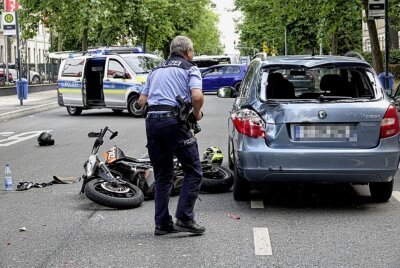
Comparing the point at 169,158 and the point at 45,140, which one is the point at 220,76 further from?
the point at 169,158

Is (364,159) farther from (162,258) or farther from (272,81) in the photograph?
(162,258)

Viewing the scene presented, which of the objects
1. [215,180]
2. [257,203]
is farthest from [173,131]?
[215,180]

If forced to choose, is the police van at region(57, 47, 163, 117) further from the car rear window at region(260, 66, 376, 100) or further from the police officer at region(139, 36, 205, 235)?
the police officer at region(139, 36, 205, 235)

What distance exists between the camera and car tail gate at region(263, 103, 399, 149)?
24.3ft

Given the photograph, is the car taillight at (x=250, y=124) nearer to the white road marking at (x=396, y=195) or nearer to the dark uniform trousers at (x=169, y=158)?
the dark uniform trousers at (x=169, y=158)

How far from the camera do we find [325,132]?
7418 mm

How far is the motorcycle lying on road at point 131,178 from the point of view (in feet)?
25.2

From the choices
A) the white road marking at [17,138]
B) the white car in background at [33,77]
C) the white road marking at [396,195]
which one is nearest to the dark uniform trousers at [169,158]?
the white road marking at [396,195]

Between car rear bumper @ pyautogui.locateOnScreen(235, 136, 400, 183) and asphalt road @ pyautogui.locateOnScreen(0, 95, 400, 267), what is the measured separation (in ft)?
1.23

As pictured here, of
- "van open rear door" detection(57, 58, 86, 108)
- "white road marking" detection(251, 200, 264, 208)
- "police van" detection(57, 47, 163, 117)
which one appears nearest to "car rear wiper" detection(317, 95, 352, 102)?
"white road marking" detection(251, 200, 264, 208)

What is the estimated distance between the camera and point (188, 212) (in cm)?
644

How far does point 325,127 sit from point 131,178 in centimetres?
219

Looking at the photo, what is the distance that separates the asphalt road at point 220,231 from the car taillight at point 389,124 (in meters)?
0.79

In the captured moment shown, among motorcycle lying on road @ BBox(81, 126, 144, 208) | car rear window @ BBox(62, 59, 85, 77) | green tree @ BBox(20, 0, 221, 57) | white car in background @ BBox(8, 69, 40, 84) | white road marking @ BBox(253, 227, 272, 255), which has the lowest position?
white road marking @ BBox(253, 227, 272, 255)
